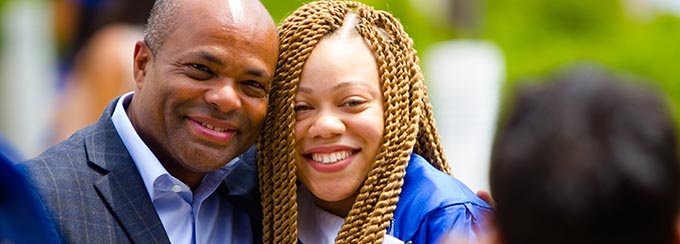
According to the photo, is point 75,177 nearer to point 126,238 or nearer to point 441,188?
point 126,238

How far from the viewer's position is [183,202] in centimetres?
396

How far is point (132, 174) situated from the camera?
12.7 feet

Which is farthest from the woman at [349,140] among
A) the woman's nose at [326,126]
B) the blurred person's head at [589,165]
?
the blurred person's head at [589,165]

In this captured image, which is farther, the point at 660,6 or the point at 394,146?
the point at 660,6

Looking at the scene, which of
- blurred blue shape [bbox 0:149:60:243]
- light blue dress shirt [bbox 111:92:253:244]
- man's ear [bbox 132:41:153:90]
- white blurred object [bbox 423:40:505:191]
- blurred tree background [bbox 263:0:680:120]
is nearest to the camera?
blurred blue shape [bbox 0:149:60:243]

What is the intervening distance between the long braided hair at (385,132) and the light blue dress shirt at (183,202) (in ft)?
0.40

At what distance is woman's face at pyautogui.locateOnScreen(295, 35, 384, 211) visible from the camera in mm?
3883

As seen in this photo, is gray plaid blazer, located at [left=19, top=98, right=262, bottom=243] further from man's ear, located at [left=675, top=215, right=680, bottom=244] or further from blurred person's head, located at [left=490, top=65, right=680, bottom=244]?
man's ear, located at [left=675, top=215, right=680, bottom=244]

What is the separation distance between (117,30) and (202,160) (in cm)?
222

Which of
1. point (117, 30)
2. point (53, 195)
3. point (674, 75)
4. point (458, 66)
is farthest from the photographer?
point (674, 75)

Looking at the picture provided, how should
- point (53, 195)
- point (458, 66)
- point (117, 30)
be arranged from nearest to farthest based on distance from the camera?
1. point (53, 195)
2. point (117, 30)
3. point (458, 66)

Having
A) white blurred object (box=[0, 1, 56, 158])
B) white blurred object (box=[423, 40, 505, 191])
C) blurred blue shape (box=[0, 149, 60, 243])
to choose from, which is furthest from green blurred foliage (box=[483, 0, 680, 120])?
blurred blue shape (box=[0, 149, 60, 243])

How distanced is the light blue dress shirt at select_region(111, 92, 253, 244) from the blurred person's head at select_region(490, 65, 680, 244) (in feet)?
5.68

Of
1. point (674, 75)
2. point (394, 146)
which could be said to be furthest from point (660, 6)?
point (394, 146)
